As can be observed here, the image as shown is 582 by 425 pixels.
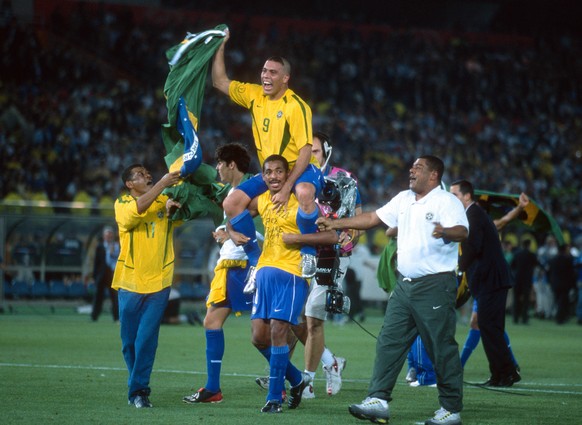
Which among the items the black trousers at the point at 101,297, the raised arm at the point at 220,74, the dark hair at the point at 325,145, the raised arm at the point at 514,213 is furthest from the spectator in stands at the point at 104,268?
the raised arm at the point at 220,74

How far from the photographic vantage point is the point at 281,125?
374 inches

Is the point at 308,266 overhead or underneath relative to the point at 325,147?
underneath

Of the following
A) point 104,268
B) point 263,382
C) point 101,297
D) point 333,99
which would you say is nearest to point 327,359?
point 263,382

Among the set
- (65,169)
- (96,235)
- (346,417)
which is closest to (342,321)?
(96,235)

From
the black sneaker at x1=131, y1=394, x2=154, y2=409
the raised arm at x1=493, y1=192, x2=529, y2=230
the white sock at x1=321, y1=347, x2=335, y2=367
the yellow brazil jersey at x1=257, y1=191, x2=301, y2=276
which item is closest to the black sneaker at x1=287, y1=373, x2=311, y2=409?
the white sock at x1=321, y1=347, x2=335, y2=367

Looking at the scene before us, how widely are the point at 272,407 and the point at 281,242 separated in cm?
144

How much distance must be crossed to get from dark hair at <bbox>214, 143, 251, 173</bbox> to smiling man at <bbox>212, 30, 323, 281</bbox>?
1.00 feet

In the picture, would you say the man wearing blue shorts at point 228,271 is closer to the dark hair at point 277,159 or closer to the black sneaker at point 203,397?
the black sneaker at point 203,397

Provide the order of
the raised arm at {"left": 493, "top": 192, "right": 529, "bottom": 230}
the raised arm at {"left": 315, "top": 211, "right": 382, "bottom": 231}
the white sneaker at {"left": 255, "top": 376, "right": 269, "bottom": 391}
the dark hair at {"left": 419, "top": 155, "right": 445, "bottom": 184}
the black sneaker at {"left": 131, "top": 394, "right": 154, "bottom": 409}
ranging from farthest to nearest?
the raised arm at {"left": 493, "top": 192, "right": 529, "bottom": 230}, the white sneaker at {"left": 255, "top": 376, "right": 269, "bottom": 391}, the black sneaker at {"left": 131, "top": 394, "right": 154, "bottom": 409}, the raised arm at {"left": 315, "top": 211, "right": 382, "bottom": 231}, the dark hair at {"left": 419, "top": 155, "right": 445, "bottom": 184}

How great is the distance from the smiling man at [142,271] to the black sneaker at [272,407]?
1.09 m

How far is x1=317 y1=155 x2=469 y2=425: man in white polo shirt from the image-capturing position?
838 cm

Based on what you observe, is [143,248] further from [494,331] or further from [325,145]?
[494,331]

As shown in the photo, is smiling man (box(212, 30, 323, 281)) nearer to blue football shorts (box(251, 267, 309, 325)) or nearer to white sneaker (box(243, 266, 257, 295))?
white sneaker (box(243, 266, 257, 295))

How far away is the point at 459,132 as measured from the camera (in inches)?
1623
